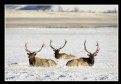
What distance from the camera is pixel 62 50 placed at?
977cm

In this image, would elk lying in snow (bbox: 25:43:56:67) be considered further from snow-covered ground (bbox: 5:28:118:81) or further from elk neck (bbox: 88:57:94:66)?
elk neck (bbox: 88:57:94:66)

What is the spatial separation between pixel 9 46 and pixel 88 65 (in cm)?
123

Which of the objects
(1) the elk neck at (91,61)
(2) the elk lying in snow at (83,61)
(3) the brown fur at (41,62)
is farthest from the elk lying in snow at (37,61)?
(1) the elk neck at (91,61)

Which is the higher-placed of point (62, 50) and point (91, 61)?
point (62, 50)

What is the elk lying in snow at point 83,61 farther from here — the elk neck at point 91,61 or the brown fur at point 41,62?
the brown fur at point 41,62

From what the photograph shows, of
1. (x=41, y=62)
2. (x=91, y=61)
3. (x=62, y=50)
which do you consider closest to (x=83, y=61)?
(x=91, y=61)

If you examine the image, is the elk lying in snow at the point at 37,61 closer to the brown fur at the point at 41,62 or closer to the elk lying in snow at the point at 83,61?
the brown fur at the point at 41,62

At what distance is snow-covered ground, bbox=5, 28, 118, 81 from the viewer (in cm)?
950

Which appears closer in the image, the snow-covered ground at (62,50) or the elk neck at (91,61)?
the snow-covered ground at (62,50)

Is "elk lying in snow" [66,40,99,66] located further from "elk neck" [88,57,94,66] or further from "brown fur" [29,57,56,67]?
"brown fur" [29,57,56,67]

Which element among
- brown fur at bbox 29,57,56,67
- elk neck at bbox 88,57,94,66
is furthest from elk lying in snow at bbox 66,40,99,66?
brown fur at bbox 29,57,56,67

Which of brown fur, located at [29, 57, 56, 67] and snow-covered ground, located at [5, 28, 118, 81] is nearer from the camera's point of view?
snow-covered ground, located at [5, 28, 118, 81]

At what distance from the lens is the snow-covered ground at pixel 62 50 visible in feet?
31.2

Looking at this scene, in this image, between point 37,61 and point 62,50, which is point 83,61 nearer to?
point 62,50
